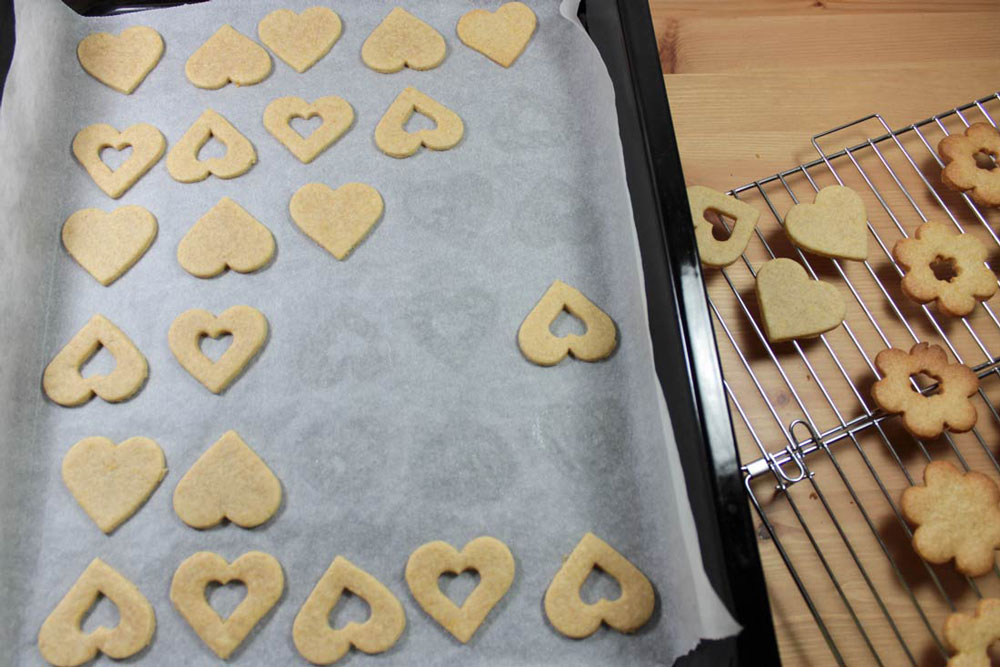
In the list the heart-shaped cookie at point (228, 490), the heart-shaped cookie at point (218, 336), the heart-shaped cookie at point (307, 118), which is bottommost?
the heart-shaped cookie at point (228, 490)

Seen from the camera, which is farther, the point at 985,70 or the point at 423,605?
the point at 985,70

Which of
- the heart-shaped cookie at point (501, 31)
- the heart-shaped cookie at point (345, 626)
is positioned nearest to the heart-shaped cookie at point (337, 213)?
the heart-shaped cookie at point (501, 31)

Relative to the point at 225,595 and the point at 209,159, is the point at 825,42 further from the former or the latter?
the point at 225,595

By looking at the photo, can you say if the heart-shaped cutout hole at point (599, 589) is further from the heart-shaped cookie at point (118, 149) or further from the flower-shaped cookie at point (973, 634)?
the heart-shaped cookie at point (118, 149)

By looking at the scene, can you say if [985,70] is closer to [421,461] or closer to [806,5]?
[806,5]

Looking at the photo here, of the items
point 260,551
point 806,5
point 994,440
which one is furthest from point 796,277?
point 260,551

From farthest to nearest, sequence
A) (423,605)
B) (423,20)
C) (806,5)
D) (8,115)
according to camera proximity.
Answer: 1. (806,5)
2. (423,20)
3. (8,115)
4. (423,605)
